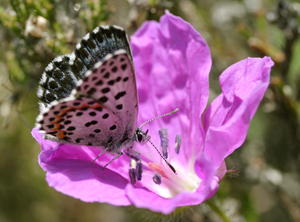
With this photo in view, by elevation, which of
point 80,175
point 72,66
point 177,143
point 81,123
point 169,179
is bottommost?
point 169,179

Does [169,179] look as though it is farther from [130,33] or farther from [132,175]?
[130,33]

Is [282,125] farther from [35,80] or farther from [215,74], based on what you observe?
[35,80]

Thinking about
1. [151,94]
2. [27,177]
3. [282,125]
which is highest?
[151,94]

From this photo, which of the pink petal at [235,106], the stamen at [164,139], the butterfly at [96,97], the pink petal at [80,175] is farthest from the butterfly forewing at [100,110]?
the pink petal at [235,106]

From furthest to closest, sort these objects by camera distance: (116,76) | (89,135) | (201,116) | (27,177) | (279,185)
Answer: (27,177), (279,185), (201,116), (89,135), (116,76)

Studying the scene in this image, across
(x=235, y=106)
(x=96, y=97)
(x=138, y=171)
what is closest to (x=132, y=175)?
(x=138, y=171)

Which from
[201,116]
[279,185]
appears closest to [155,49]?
[201,116]
